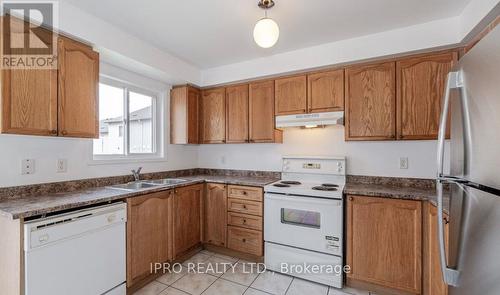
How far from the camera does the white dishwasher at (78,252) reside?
4.53 feet

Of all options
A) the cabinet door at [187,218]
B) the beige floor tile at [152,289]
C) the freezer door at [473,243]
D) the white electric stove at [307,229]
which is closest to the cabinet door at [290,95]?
the white electric stove at [307,229]

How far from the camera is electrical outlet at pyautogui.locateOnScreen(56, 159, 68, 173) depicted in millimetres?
1994

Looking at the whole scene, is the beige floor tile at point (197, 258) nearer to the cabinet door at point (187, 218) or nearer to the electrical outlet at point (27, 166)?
the cabinet door at point (187, 218)

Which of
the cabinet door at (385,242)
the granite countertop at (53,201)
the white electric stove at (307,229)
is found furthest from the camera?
the white electric stove at (307,229)

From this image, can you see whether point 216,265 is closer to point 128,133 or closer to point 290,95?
point 128,133

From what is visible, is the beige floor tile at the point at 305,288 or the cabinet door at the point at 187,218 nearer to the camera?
the beige floor tile at the point at 305,288

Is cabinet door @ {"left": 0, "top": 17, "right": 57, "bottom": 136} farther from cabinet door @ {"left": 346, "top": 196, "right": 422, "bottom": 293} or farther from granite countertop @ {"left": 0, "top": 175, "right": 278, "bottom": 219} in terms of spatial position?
cabinet door @ {"left": 346, "top": 196, "right": 422, "bottom": 293}

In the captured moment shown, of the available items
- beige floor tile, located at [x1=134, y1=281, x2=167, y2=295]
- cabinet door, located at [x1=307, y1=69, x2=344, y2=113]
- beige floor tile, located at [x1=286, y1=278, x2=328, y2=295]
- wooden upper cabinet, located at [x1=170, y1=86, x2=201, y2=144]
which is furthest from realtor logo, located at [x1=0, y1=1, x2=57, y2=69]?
beige floor tile, located at [x1=286, y1=278, x2=328, y2=295]

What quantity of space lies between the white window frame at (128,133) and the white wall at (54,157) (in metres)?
0.05

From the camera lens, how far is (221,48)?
2.56m

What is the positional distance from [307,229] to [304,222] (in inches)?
3.0

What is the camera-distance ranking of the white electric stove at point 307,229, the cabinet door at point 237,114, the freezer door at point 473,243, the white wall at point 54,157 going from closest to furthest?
1. the freezer door at point 473,243
2. the white wall at point 54,157
3. the white electric stove at point 307,229
4. the cabinet door at point 237,114

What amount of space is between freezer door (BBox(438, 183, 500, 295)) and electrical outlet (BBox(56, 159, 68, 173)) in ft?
8.95

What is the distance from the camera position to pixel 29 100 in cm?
162
